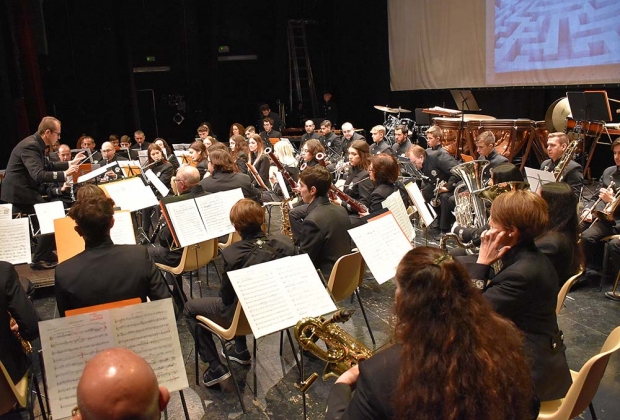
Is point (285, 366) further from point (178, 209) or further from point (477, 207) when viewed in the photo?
point (477, 207)

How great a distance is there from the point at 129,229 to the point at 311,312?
2.04m

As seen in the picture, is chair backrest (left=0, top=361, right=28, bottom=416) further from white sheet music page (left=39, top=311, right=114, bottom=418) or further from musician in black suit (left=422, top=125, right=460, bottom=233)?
musician in black suit (left=422, top=125, right=460, bottom=233)

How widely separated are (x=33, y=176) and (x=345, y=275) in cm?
391

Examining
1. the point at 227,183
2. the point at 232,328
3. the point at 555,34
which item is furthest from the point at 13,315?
the point at 555,34

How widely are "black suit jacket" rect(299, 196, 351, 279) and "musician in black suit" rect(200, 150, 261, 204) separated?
5.39 ft

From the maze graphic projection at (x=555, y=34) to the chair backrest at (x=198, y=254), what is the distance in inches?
247

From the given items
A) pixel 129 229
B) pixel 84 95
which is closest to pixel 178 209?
pixel 129 229

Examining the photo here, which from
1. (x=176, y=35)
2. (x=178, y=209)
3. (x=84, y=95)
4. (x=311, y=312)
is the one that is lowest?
(x=311, y=312)

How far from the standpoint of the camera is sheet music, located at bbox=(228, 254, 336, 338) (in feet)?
8.86

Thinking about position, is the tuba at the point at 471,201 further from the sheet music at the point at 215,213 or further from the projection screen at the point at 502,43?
the projection screen at the point at 502,43

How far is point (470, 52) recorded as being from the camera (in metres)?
10.2

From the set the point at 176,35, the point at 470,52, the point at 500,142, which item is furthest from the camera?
the point at 176,35

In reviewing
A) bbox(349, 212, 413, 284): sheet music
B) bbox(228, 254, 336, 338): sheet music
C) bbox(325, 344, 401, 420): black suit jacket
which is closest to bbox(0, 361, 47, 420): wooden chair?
bbox(228, 254, 336, 338): sheet music

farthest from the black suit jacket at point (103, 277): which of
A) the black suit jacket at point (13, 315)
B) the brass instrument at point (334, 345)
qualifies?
the brass instrument at point (334, 345)
